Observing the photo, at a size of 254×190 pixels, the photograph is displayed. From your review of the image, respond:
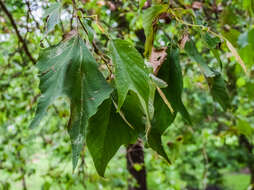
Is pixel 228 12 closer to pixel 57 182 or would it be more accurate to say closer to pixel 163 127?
pixel 163 127

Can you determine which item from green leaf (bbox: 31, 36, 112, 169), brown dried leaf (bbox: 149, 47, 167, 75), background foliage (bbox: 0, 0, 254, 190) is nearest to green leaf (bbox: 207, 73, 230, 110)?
background foliage (bbox: 0, 0, 254, 190)

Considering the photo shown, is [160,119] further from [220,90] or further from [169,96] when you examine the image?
[220,90]

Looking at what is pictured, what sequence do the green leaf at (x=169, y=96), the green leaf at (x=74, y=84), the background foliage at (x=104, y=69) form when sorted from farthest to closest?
the background foliage at (x=104, y=69), the green leaf at (x=169, y=96), the green leaf at (x=74, y=84)

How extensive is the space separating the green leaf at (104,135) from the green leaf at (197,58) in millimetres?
159

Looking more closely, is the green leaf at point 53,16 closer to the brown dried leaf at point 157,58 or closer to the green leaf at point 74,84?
the green leaf at point 74,84

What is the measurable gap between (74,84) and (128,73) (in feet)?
0.23

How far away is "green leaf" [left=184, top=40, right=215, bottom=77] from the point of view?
1.50ft

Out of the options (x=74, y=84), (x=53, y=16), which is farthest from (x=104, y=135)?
(x=53, y=16)

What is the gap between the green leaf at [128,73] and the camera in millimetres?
345

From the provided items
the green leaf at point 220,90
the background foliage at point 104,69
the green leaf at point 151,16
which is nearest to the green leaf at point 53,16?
the background foliage at point 104,69

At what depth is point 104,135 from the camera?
391 millimetres

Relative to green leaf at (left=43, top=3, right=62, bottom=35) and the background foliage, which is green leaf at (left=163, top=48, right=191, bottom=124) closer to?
the background foliage

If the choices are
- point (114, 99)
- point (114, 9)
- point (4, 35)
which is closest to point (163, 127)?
point (114, 99)

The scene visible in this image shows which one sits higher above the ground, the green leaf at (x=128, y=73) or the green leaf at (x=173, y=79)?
the green leaf at (x=128, y=73)
